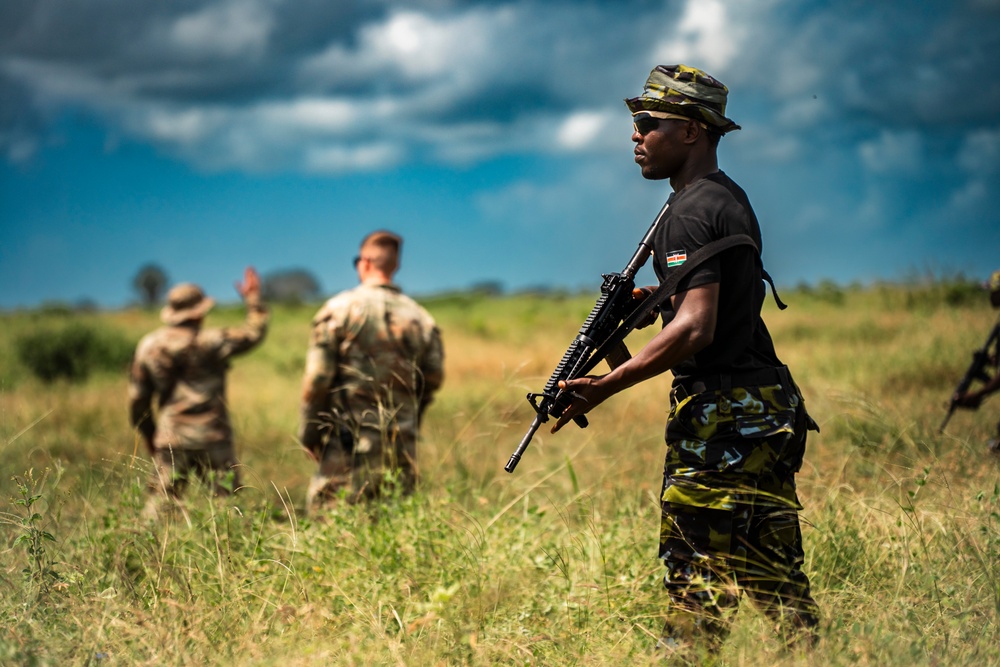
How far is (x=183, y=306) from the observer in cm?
683

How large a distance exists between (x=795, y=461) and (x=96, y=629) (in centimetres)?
242

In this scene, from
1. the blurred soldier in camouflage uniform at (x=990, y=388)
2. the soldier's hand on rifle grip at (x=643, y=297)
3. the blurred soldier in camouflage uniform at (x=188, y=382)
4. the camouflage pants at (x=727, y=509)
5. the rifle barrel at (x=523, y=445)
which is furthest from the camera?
the blurred soldier in camouflage uniform at (x=188, y=382)

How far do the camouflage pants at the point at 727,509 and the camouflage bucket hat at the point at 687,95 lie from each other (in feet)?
3.04

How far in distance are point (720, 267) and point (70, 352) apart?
54.7 ft

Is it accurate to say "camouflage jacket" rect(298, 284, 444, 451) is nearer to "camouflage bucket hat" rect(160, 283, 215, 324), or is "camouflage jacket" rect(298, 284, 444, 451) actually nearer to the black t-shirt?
"camouflage bucket hat" rect(160, 283, 215, 324)

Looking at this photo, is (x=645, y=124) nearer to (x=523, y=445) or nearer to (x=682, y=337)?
(x=682, y=337)

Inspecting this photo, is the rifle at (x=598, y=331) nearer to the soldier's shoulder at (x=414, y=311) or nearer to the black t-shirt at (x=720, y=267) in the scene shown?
the black t-shirt at (x=720, y=267)

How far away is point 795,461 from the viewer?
323 centimetres

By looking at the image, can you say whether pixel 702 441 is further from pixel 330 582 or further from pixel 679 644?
pixel 330 582

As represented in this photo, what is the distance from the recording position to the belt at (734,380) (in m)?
3.10

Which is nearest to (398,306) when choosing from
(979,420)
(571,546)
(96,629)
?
(571,546)

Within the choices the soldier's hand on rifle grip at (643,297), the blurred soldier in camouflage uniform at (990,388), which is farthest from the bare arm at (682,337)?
the blurred soldier in camouflage uniform at (990,388)

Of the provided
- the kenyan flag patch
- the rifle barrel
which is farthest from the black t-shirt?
the rifle barrel

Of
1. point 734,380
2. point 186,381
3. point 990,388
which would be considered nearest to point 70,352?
point 186,381
